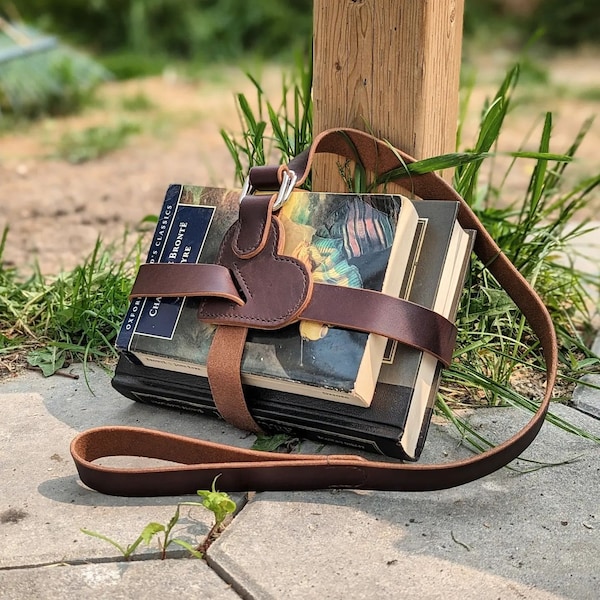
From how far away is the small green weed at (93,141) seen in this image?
4.12 m

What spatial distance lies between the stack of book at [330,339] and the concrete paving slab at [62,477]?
7cm

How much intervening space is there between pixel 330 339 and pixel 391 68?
0.64m

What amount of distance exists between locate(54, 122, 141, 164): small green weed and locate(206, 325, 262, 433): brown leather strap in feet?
8.77

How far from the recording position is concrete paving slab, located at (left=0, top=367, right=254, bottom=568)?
145 centimetres

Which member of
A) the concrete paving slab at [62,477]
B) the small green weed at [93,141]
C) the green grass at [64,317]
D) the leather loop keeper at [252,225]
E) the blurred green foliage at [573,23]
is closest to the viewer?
the concrete paving slab at [62,477]

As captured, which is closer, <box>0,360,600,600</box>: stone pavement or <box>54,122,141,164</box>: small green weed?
<box>0,360,600,600</box>: stone pavement

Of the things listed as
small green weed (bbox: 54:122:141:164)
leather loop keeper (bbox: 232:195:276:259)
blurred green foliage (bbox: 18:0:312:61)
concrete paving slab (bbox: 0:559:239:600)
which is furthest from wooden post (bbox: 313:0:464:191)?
blurred green foliage (bbox: 18:0:312:61)

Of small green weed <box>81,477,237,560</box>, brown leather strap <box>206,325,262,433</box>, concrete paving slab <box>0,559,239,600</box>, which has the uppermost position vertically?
brown leather strap <box>206,325,262,433</box>

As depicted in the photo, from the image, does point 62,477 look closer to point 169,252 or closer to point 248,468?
point 248,468

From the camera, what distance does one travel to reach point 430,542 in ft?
4.72

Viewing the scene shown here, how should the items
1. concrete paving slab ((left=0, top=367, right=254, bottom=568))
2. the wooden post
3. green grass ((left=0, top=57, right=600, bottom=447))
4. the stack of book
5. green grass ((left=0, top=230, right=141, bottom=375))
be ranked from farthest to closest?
green grass ((left=0, top=230, right=141, bottom=375)) < green grass ((left=0, top=57, right=600, bottom=447)) < the wooden post < the stack of book < concrete paving slab ((left=0, top=367, right=254, bottom=568))

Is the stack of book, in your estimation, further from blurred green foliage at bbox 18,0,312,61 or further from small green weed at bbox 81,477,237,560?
blurred green foliage at bbox 18,0,312,61

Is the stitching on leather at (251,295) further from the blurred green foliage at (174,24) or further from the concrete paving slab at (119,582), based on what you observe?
the blurred green foliage at (174,24)

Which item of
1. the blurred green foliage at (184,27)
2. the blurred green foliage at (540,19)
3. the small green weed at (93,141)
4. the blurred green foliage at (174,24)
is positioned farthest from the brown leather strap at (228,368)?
the blurred green foliage at (540,19)
